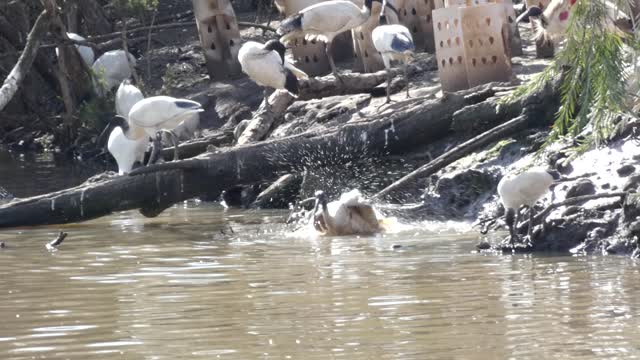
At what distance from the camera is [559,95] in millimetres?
11844

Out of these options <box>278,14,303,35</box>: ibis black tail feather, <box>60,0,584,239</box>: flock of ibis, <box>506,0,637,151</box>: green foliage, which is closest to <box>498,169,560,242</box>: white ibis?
<box>60,0,584,239</box>: flock of ibis

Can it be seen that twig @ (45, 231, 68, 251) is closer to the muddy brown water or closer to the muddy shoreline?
the muddy brown water

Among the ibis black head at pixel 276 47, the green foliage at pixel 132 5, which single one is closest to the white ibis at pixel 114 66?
the green foliage at pixel 132 5

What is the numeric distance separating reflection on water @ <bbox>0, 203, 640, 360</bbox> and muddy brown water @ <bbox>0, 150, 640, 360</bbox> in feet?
0.03

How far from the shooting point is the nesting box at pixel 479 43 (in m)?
14.1

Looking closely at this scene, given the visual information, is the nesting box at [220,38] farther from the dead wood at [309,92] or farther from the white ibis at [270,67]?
the dead wood at [309,92]

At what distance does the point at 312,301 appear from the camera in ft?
24.9

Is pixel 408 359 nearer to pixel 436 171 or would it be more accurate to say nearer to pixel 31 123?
pixel 436 171

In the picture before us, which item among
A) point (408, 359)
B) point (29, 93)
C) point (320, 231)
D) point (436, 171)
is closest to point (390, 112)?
point (436, 171)

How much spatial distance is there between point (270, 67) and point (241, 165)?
8.19 feet

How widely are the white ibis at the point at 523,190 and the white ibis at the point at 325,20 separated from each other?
259 inches

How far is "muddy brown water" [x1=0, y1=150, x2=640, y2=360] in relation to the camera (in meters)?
6.19

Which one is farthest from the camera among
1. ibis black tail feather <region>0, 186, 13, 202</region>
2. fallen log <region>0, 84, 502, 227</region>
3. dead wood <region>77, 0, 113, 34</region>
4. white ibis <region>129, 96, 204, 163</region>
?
dead wood <region>77, 0, 113, 34</region>

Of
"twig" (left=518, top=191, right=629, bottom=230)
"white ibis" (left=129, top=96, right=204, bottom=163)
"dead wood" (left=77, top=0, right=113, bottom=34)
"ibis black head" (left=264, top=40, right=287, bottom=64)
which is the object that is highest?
"dead wood" (left=77, top=0, right=113, bottom=34)
